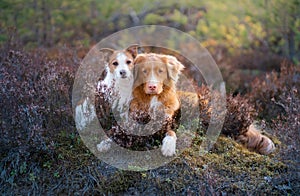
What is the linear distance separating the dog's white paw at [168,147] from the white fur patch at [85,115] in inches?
33.7

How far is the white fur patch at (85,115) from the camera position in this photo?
13.7 ft

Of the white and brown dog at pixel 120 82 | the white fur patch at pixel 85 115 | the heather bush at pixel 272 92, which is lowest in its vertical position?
the heather bush at pixel 272 92

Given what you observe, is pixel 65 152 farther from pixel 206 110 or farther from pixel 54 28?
pixel 54 28

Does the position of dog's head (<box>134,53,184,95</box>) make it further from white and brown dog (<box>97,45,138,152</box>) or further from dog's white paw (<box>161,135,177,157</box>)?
dog's white paw (<box>161,135,177,157</box>)

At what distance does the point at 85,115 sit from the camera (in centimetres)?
417

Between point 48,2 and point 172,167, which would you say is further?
point 48,2

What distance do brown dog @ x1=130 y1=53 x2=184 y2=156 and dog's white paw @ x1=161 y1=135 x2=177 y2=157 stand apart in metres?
0.09

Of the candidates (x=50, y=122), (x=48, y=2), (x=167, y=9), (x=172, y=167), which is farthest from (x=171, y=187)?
(x=167, y=9)

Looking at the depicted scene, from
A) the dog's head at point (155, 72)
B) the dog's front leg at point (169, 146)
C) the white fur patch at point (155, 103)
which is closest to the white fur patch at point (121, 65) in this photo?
the dog's head at point (155, 72)

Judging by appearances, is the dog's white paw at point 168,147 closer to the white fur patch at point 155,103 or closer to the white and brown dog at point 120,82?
the white fur patch at point 155,103

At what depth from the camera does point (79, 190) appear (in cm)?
362

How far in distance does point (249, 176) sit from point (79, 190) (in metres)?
1.67

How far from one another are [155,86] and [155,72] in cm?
19

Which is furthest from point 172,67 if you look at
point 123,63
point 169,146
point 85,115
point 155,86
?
point 85,115
